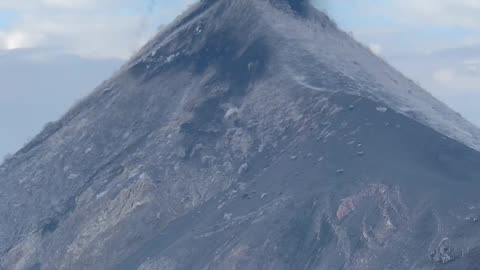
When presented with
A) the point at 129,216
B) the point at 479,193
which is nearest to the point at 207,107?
the point at 129,216

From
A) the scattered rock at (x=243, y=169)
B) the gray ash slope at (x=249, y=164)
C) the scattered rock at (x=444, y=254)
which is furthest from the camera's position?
the scattered rock at (x=243, y=169)

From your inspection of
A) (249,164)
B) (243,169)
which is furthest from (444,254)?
(249,164)

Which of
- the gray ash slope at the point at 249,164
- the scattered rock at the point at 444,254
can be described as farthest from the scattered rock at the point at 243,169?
the scattered rock at the point at 444,254

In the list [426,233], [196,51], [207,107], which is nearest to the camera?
[426,233]

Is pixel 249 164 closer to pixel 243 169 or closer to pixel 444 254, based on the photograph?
pixel 243 169

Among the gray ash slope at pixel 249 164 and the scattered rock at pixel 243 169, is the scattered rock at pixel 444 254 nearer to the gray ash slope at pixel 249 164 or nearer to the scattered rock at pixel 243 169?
the gray ash slope at pixel 249 164

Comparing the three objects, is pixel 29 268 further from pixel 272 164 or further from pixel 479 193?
pixel 479 193

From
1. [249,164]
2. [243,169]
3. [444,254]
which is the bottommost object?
[444,254]

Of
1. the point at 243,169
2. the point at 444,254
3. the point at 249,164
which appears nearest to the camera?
the point at 444,254

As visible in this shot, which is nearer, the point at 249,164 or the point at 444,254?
the point at 444,254
